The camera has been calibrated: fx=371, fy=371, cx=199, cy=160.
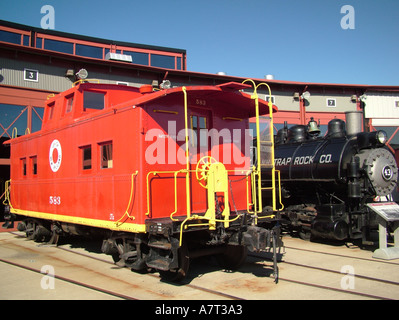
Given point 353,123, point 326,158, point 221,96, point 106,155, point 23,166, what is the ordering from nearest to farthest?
point 221,96 < point 106,155 < point 326,158 < point 353,123 < point 23,166

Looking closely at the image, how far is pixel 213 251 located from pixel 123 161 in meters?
2.66

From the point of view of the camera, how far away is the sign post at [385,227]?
30.3 ft

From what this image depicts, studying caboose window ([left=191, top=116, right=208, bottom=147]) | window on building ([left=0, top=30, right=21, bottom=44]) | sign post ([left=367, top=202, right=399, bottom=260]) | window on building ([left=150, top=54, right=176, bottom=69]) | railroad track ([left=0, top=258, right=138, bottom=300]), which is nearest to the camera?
railroad track ([left=0, top=258, right=138, bottom=300])

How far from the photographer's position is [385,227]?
9586mm

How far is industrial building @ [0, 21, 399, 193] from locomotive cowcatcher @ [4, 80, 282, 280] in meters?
7.78

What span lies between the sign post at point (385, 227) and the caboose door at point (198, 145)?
491 centimetres

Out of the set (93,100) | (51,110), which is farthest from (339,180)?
(51,110)

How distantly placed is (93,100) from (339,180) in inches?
294

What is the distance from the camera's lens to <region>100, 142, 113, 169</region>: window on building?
786 cm

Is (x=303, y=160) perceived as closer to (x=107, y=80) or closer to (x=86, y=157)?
(x=86, y=157)

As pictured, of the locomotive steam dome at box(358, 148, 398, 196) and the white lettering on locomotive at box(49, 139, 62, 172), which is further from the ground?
the white lettering on locomotive at box(49, 139, 62, 172)

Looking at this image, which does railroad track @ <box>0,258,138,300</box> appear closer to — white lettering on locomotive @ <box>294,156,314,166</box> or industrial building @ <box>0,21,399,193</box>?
white lettering on locomotive @ <box>294,156,314,166</box>
